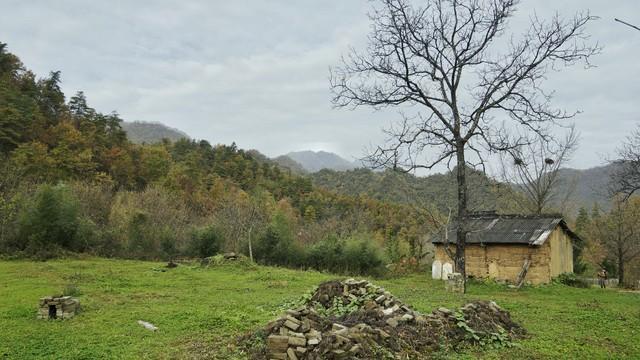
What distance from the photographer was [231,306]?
11016mm

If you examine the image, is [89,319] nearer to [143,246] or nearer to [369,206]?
[143,246]

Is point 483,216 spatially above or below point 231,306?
above

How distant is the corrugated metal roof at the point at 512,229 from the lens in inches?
789

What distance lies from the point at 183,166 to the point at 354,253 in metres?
26.6

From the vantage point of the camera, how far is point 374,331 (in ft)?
22.9

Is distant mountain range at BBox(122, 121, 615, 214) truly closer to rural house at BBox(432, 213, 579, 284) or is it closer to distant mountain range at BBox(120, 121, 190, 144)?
distant mountain range at BBox(120, 121, 190, 144)

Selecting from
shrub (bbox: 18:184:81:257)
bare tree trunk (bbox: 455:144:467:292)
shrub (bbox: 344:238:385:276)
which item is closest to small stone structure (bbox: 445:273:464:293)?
bare tree trunk (bbox: 455:144:467:292)

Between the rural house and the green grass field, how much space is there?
2.03m

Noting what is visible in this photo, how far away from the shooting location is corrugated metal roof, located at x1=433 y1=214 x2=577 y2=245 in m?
20.0

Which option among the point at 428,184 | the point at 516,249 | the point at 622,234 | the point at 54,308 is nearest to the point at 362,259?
the point at 516,249

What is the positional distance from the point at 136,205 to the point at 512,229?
21.8 m

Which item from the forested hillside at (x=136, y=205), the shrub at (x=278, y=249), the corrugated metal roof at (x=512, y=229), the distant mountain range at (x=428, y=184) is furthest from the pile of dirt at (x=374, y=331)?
the shrub at (x=278, y=249)

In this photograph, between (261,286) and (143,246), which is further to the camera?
(143,246)

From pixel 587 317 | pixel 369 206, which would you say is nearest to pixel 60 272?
pixel 587 317
